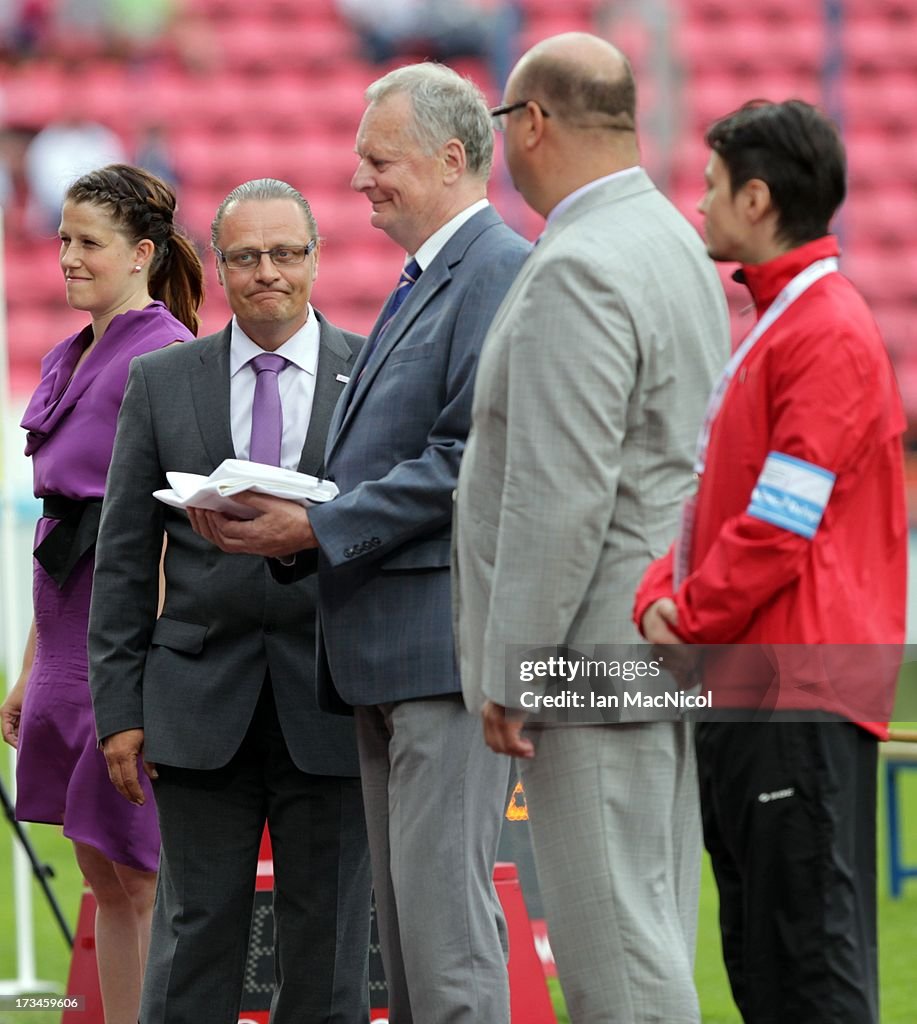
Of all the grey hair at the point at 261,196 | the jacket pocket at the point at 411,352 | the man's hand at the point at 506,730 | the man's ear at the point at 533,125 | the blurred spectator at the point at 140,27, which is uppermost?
the blurred spectator at the point at 140,27

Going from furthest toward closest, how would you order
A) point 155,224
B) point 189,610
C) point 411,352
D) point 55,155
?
point 55,155
point 155,224
point 189,610
point 411,352

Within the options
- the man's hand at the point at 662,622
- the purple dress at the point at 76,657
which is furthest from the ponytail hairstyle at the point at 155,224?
the man's hand at the point at 662,622

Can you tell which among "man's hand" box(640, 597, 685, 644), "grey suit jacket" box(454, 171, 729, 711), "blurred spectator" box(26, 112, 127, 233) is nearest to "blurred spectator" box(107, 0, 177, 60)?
"blurred spectator" box(26, 112, 127, 233)

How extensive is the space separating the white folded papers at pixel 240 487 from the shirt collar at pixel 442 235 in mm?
333

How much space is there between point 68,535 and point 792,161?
55.3 inches

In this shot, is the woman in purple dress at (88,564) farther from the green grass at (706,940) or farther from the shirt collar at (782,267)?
the shirt collar at (782,267)

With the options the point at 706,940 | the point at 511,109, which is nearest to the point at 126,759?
the point at 511,109

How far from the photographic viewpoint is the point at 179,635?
2.47 meters

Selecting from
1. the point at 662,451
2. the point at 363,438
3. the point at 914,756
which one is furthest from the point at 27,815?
the point at 914,756

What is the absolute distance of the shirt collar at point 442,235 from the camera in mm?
2297

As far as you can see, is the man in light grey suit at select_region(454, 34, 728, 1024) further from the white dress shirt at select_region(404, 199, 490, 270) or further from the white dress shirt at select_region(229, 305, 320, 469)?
the white dress shirt at select_region(229, 305, 320, 469)

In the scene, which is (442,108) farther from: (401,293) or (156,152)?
(156,152)

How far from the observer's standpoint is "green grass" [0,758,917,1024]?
11.3ft

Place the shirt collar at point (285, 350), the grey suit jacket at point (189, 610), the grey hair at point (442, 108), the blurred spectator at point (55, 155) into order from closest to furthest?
1. the grey hair at point (442, 108)
2. the grey suit jacket at point (189, 610)
3. the shirt collar at point (285, 350)
4. the blurred spectator at point (55, 155)
